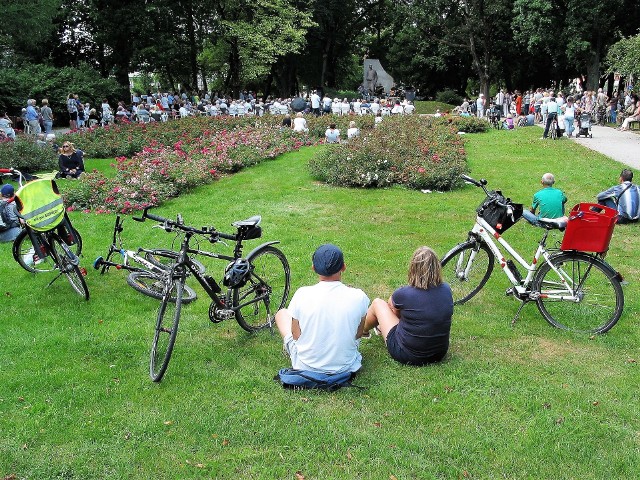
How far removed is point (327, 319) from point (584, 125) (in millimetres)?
19778

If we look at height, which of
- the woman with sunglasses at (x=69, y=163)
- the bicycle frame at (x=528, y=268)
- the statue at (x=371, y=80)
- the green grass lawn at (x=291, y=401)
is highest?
the statue at (x=371, y=80)

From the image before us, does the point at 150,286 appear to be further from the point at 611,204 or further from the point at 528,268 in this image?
the point at 611,204

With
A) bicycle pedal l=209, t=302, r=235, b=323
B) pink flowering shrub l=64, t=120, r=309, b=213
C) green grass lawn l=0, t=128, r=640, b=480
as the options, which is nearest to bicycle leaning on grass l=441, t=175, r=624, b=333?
green grass lawn l=0, t=128, r=640, b=480

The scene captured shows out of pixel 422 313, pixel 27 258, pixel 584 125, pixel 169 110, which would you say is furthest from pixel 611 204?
pixel 169 110

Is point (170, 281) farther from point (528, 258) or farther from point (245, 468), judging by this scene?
point (528, 258)

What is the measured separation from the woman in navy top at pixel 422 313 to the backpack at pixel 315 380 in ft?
1.89

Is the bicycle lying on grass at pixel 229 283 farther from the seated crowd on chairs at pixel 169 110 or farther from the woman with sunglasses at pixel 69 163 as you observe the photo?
the seated crowd on chairs at pixel 169 110

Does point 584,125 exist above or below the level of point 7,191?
above

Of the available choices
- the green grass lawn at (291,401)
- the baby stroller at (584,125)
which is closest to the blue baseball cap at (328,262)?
the green grass lawn at (291,401)

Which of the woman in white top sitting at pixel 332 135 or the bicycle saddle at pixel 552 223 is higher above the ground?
the bicycle saddle at pixel 552 223

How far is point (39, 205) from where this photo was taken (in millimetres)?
6285

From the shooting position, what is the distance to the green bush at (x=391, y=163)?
12.7 m

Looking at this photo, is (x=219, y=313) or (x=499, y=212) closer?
(x=219, y=313)

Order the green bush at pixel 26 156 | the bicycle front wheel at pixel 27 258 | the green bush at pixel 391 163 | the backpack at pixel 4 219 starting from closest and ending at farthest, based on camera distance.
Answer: the bicycle front wheel at pixel 27 258 → the backpack at pixel 4 219 → the green bush at pixel 391 163 → the green bush at pixel 26 156
